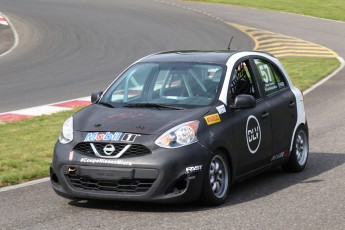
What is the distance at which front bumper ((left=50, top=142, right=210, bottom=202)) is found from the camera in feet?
29.4

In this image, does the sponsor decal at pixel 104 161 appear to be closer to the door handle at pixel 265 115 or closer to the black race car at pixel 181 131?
the black race car at pixel 181 131

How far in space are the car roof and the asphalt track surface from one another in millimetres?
1452

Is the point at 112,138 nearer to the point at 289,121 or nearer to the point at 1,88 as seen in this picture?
the point at 289,121

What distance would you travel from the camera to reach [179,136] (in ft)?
30.2

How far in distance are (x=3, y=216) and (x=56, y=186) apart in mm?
680

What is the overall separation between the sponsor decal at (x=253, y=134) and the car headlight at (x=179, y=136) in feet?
3.16

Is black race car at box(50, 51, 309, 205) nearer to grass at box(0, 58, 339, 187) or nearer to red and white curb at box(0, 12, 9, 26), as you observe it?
grass at box(0, 58, 339, 187)

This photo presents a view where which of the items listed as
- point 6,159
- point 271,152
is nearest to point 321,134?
point 271,152

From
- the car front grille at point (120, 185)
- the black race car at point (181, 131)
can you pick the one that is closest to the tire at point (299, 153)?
the black race car at point (181, 131)

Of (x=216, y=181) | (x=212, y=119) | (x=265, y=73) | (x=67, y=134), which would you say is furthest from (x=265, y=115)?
(x=67, y=134)

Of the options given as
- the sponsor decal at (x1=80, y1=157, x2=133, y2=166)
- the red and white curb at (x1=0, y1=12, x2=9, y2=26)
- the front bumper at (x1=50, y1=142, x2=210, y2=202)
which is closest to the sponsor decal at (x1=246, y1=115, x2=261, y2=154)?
the front bumper at (x1=50, y1=142, x2=210, y2=202)

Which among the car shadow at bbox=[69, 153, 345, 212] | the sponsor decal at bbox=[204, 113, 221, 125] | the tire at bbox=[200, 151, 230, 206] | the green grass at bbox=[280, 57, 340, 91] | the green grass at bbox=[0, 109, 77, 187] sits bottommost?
the green grass at bbox=[280, 57, 340, 91]

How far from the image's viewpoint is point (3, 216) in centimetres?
899

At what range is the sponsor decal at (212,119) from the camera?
31.2ft
